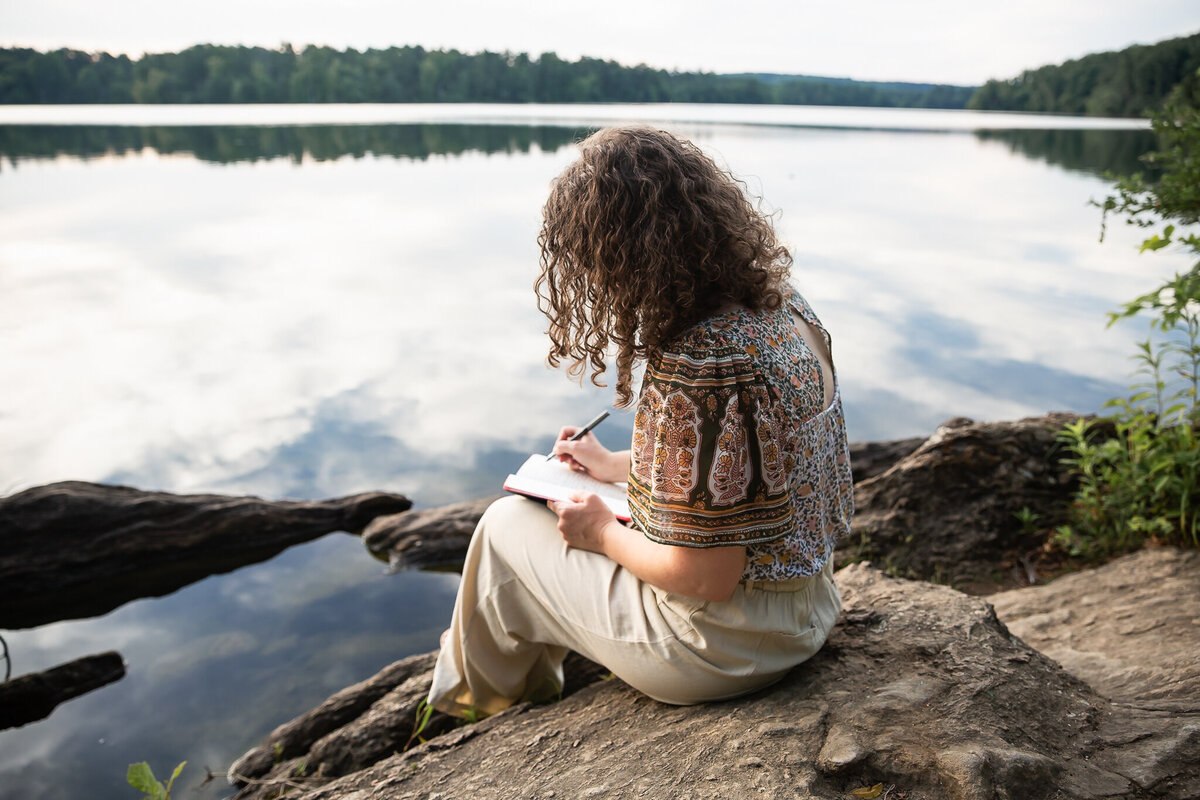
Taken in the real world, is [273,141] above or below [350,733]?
above

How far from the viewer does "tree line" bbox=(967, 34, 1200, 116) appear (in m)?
19.8

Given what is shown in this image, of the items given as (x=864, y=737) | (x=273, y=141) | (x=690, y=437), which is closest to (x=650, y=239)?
(x=690, y=437)

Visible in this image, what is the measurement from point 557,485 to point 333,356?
6121 mm

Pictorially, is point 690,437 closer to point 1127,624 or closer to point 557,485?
point 557,485

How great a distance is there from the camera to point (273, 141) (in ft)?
93.5

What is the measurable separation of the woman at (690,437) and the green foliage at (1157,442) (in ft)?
5.86

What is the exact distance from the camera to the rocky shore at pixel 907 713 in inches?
60.9

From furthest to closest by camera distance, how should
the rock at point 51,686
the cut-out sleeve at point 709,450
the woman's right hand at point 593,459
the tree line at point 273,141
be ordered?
1. the tree line at point 273,141
2. the rock at point 51,686
3. the woman's right hand at point 593,459
4. the cut-out sleeve at point 709,450

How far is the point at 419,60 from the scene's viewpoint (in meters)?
48.9

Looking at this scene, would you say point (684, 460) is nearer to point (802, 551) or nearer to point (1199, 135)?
point (802, 551)

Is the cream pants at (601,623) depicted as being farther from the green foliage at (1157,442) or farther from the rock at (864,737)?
the green foliage at (1157,442)

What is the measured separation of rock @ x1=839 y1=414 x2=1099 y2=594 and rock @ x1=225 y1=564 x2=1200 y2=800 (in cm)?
125

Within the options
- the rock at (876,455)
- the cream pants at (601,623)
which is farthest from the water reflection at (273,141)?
the cream pants at (601,623)

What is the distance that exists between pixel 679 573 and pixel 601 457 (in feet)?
2.27
